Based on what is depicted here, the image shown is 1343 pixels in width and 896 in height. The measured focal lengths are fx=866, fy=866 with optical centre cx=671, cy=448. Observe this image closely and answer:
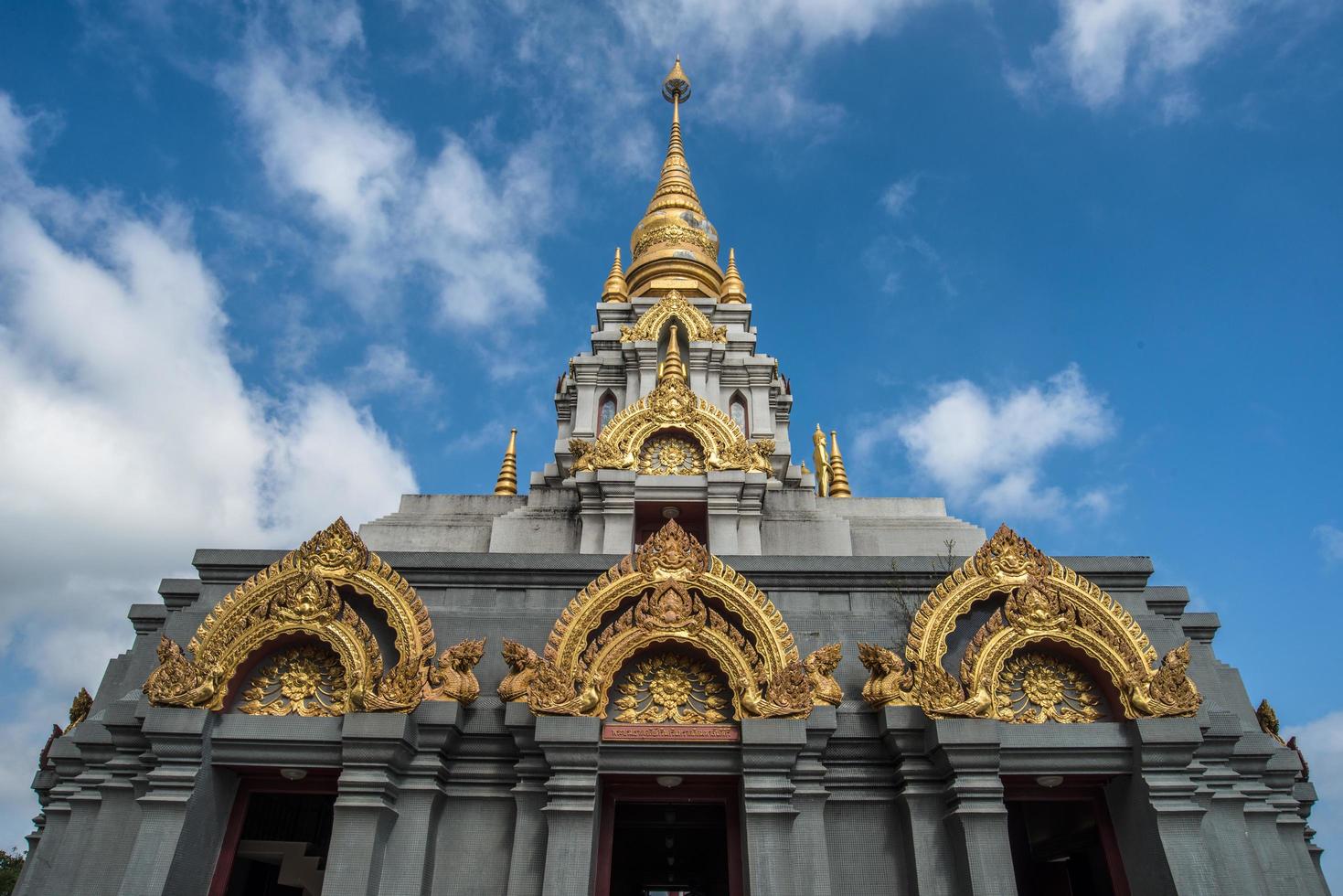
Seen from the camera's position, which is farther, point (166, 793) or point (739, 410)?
point (739, 410)

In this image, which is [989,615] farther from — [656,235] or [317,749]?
[656,235]

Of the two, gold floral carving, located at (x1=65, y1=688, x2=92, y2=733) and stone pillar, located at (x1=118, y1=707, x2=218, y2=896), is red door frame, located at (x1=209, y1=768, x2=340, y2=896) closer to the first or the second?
stone pillar, located at (x1=118, y1=707, x2=218, y2=896)

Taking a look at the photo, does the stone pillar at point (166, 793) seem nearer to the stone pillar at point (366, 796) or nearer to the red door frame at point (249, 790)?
the red door frame at point (249, 790)

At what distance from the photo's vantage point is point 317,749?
980cm

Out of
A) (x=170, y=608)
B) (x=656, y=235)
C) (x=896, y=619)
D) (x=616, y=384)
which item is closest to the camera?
(x=896, y=619)

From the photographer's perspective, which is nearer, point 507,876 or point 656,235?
point 507,876

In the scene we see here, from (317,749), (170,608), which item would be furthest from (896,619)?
(170,608)

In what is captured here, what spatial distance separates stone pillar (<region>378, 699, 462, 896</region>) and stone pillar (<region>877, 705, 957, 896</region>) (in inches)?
200

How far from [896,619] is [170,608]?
9879 millimetres

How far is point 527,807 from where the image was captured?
32.1ft

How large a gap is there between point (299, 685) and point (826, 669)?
621 centimetres

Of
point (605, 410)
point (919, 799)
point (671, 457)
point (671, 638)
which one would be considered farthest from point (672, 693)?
point (605, 410)

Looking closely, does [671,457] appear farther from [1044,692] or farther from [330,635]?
[1044,692]

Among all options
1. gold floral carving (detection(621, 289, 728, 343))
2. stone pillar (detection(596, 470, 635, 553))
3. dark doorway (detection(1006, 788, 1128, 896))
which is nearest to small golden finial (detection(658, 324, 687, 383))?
gold floral carving (detection(621, 289, 728, 343))
